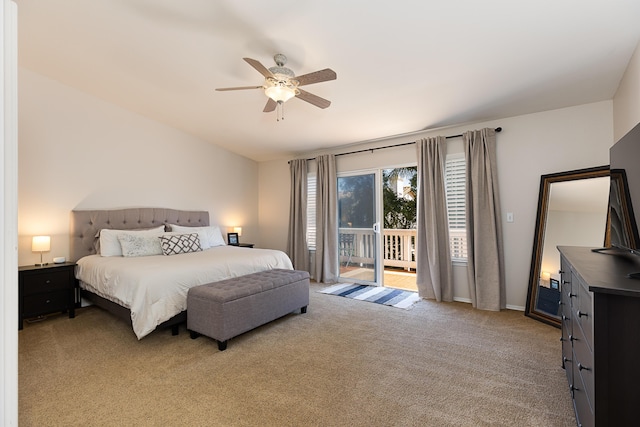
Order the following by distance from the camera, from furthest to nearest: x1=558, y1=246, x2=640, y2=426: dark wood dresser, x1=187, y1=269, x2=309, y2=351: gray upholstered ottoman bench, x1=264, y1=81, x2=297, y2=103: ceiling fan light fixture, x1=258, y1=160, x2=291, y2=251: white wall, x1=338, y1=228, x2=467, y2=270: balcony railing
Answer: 1. x1=258, y1=160, x2=291, y2=251: white wall
2. x1=338, y1=228, x2=467, y2=270: balcony railing
3. x1=187, y1=269, x2=309, y2=351: gray upholstered ottoman bench
4. x1=264, y1=81, x2=297, y2=103: ceiling fan light fixture
5. x1=558, y1=246, x2=640, y2=426: dark wood dresser

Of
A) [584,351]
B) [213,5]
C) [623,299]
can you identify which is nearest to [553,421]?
[584,351]

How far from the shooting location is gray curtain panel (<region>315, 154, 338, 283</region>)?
5.11 metres

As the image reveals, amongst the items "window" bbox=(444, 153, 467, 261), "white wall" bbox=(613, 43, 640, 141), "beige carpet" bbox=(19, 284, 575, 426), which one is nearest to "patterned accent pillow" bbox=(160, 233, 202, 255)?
"beige carpet" bbox=(19, 284, 575, 426)

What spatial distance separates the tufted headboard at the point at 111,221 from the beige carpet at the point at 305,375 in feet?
3.37

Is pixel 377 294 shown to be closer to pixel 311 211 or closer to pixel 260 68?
pixel 311 211

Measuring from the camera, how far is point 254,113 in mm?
4062

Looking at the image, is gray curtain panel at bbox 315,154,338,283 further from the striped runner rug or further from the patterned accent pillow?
the patterned accent pillow

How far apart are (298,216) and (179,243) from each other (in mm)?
2176

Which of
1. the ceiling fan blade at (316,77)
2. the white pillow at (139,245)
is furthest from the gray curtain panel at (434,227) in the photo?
the white pillow at (139,245)

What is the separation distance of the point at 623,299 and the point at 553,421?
105 cm

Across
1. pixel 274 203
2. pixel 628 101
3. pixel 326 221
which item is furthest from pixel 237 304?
pixel 628 101

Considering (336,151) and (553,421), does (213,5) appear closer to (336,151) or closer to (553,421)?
(336,151)

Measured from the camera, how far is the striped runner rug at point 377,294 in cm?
398

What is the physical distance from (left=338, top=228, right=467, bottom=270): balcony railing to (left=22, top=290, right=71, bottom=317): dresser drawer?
3.81m
